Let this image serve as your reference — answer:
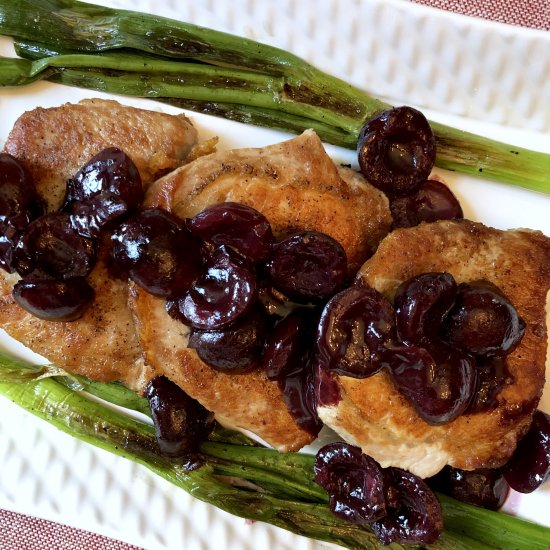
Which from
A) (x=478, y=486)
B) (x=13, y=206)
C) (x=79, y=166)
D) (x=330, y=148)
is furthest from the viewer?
(x=330, y=148)

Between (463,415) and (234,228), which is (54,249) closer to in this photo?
(234,228)

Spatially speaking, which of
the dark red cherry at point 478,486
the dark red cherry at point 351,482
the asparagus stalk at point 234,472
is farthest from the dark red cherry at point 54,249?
the dark red cherry at point 478,486

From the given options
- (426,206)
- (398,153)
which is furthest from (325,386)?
(398,153)

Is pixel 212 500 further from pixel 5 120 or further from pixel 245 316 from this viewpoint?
pixel 5 120

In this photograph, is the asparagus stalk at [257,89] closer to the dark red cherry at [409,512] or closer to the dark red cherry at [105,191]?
the dark red cherry at [105,191]

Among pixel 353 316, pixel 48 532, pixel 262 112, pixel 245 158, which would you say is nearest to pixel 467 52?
pixel 262 112

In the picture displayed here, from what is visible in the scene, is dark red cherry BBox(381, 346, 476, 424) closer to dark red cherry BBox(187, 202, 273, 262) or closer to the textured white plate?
dark red cherry BBox(187, 202, 273, 262)
